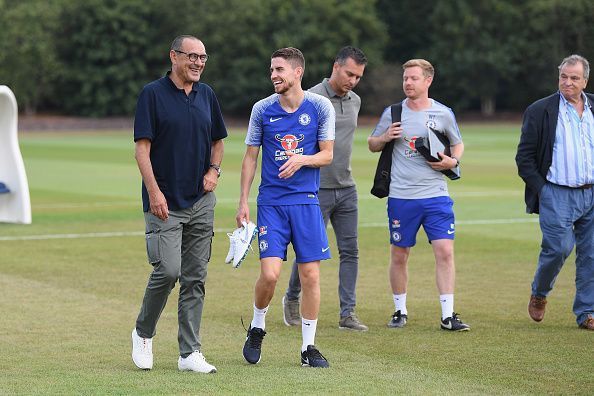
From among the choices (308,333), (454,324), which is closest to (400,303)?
(454,324)

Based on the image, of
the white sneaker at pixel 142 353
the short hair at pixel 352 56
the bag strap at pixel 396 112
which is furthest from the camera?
the bag strap at pixel 396 112

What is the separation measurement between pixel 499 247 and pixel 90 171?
17011 mm

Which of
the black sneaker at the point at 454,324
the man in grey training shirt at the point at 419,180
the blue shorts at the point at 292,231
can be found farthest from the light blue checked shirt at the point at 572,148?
the blue shorts at the point at 292,231

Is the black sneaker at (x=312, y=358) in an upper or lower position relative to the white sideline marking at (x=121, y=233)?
upper

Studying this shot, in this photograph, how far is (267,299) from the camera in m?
8.61

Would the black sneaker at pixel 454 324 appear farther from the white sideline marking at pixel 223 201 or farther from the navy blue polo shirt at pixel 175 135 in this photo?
the white sideline marking at pixel 223 201

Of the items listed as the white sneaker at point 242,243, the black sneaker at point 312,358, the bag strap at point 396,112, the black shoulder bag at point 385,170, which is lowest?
the black sneaker at point 312,358

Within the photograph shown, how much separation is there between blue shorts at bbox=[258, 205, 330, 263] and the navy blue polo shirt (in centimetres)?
56

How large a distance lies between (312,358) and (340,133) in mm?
2748

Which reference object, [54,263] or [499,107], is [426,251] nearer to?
[54,263]

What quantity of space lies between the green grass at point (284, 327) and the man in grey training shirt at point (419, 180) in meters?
0.49

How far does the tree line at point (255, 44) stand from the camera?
7762 cm

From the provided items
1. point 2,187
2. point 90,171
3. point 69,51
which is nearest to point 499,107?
point 69,51

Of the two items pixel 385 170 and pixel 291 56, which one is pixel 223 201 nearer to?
pixel 385 170
